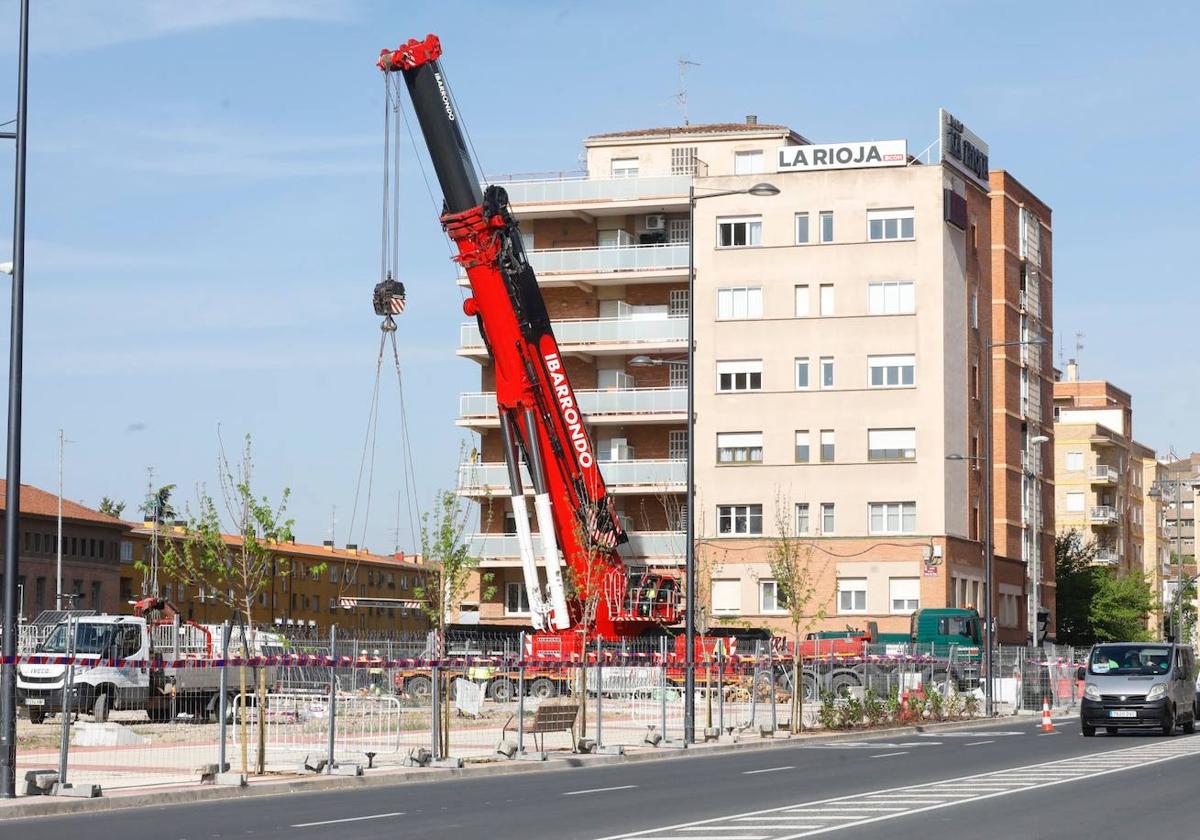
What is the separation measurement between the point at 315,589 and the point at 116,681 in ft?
349

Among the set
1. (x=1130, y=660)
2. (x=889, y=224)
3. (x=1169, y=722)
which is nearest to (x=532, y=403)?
(x=1130, y=660)

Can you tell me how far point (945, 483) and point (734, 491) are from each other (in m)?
8.06

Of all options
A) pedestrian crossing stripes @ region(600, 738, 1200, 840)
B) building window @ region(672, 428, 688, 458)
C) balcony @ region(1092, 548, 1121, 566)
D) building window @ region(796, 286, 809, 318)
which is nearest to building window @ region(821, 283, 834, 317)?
building window @ region(796, 286, 809, 318)

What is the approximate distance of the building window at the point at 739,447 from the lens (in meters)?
73.5

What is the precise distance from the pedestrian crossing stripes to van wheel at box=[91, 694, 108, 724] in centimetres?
1712

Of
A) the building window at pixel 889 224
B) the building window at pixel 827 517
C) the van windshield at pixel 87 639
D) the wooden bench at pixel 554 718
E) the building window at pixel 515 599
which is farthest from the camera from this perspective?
the building window at pixel 515 599

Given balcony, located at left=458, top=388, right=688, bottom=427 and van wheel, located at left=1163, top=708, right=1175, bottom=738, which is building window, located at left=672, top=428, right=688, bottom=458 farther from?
van wheel, located at left=1163, top=708, right=1175, bottom=738

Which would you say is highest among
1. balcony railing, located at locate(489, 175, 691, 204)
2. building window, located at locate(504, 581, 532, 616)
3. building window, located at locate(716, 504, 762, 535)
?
balcony railing, located at locate(489, 175, 691, 204)

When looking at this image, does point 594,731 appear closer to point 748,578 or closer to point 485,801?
point 485,801

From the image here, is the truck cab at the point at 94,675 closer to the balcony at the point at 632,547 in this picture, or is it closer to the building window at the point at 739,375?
the balcony at the point at 632,547

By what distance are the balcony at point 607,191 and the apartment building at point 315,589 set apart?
4393 cm

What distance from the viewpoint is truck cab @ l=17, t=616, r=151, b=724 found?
121 feet

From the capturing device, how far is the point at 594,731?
125ft

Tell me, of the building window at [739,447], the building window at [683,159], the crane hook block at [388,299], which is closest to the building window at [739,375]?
the building window at [739,447]
